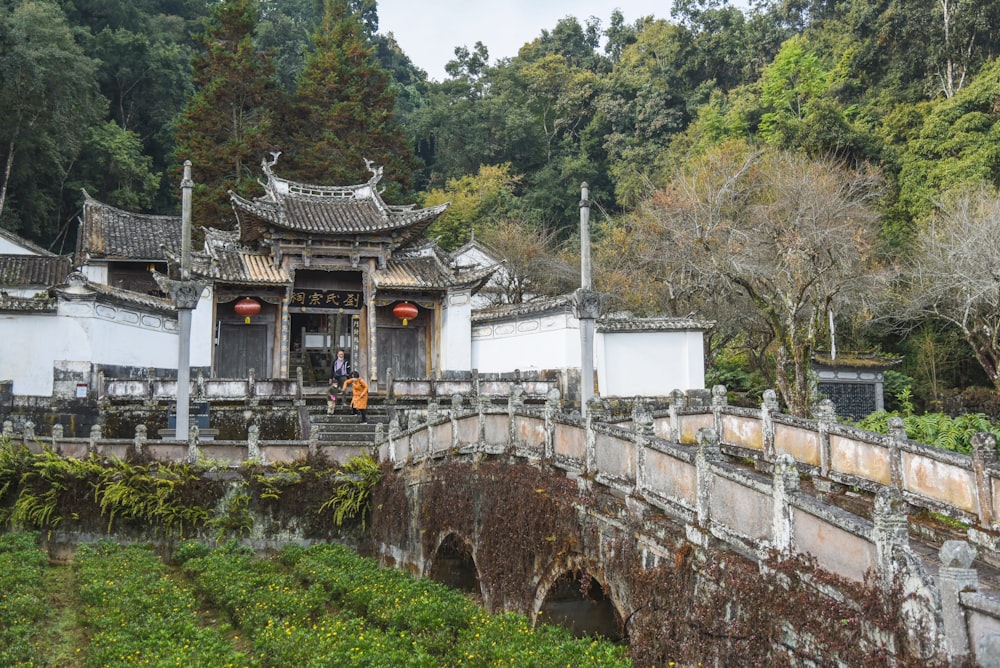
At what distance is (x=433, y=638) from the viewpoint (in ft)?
34.2

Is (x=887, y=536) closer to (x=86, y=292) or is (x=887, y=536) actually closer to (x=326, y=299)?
(x=86, y=292)

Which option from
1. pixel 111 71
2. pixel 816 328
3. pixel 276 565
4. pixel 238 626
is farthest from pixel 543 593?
pixel 111 71

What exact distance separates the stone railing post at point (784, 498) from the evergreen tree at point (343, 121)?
3015 centimetres

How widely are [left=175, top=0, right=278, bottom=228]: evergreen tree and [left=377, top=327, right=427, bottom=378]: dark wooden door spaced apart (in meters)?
10.7

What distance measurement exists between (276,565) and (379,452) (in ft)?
9.80

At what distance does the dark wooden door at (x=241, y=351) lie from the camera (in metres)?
24.0

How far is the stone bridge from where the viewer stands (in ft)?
18.0

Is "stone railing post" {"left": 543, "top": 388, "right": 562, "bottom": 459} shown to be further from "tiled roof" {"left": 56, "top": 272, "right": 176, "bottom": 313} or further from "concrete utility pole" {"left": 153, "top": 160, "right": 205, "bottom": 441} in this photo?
"tiled roof" {"left": 56, "top": 272, "right": 176, "bottom": 313}

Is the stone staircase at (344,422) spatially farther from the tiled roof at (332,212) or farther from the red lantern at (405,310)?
the tiled roof at (332,212)

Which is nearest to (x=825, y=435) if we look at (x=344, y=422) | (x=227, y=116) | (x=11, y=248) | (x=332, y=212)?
(x=344, y=422)

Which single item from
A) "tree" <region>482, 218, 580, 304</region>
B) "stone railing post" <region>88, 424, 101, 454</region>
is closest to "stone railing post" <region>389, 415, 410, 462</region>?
"stone railing post" <region>88, 424, 101, 454</region>

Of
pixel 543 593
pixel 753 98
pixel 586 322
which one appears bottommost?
pixel 543 593

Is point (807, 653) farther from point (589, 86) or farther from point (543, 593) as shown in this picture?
point (589, 86)

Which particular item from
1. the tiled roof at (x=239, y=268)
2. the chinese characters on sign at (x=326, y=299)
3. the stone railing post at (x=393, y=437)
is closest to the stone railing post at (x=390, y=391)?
the stone railing post at (x=393, y=437)
